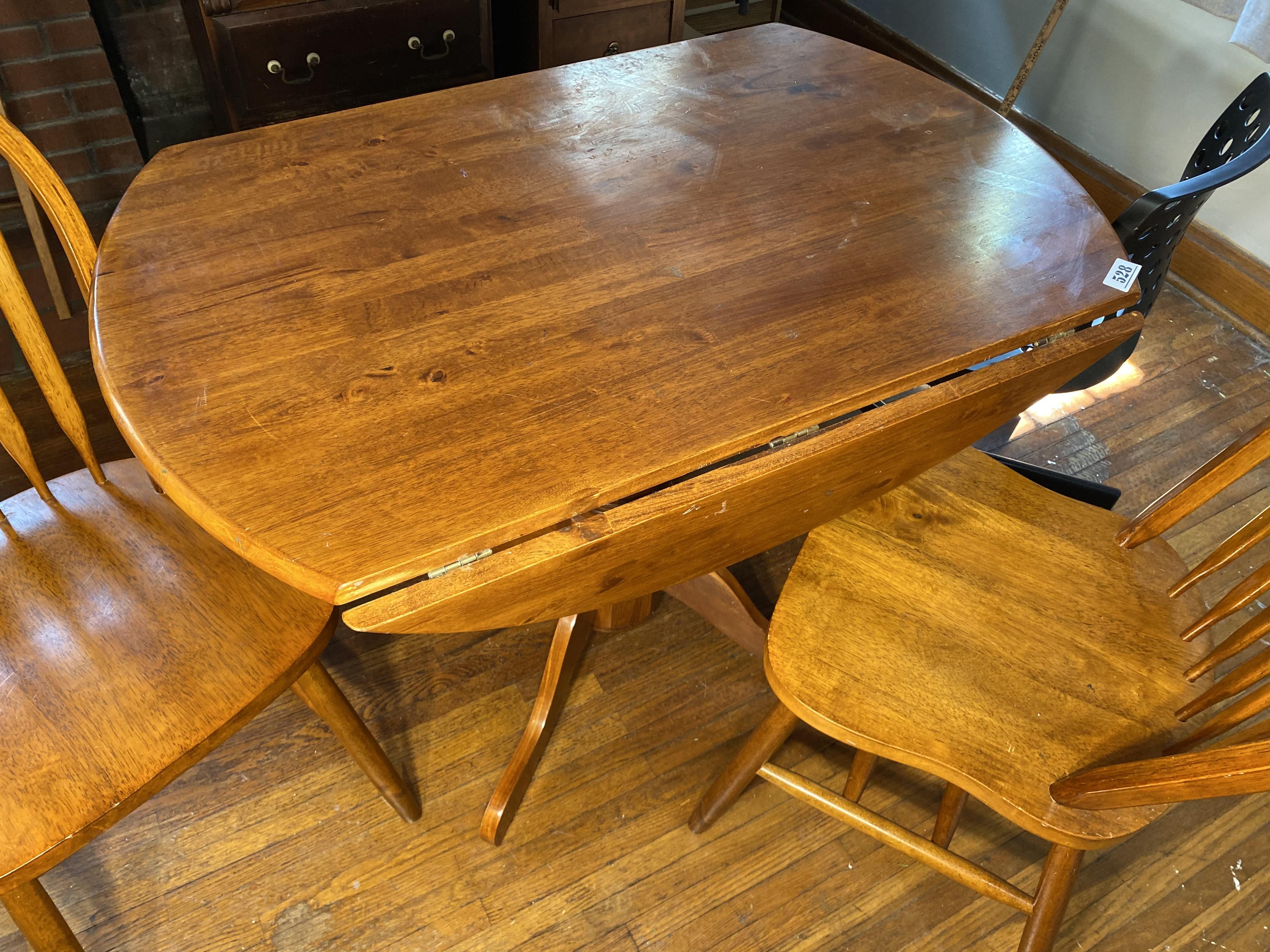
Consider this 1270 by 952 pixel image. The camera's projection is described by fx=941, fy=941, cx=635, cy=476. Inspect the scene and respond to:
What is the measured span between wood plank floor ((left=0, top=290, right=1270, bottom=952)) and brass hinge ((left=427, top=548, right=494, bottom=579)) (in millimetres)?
682

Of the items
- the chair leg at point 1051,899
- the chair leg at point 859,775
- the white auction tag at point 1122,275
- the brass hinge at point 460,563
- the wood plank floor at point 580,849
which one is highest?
the white auction tag at point 1122,275

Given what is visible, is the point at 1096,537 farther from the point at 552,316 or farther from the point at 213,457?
the point at 213,457

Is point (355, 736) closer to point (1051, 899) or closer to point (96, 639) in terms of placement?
point (96, 639)

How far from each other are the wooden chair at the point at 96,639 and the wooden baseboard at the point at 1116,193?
1747 millimetres

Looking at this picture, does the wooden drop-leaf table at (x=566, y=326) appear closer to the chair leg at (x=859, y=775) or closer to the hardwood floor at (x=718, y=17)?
the chair leg at (x=859, y=775)

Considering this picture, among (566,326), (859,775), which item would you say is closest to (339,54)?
(566,326)

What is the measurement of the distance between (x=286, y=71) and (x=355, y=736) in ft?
4.62

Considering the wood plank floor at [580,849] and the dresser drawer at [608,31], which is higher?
the dresser drawer at [608,31]

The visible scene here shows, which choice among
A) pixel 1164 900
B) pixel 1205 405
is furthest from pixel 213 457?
pixel 1205 405

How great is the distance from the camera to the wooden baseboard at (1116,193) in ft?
7.41

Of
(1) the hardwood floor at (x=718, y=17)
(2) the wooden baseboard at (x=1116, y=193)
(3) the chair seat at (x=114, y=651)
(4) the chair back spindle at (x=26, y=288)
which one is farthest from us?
(1) the hardwood floor at (x=718, y=17)

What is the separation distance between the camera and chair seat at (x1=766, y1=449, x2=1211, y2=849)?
38.2 inches

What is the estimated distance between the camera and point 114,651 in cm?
97

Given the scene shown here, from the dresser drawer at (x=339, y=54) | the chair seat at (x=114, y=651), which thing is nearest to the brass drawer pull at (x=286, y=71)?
the dresser drawer at (x=339, y=54)
